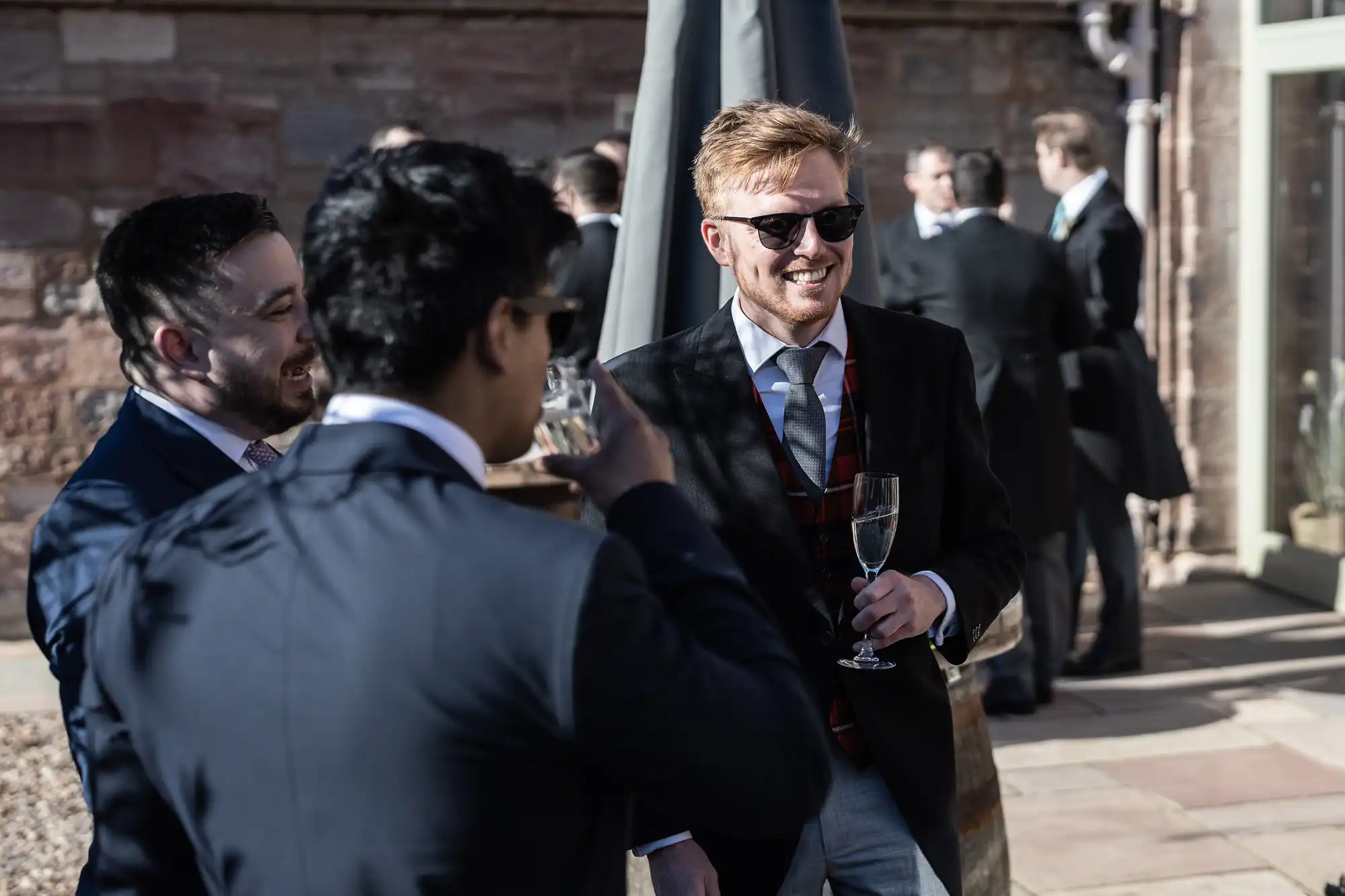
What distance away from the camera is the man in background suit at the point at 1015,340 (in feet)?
20.0

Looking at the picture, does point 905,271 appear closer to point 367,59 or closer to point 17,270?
point 367,59

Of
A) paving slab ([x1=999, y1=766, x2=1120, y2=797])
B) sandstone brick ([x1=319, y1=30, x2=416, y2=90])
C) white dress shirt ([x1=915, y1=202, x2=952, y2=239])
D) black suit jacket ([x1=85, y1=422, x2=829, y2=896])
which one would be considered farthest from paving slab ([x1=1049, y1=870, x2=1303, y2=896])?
sandstone brick ([x1=319, y1=30, x2=416, y2=90])

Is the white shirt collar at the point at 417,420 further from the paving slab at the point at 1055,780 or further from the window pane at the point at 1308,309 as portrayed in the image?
the window pane at the point at 1308,309

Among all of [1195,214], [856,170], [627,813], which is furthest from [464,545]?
[1195,214]

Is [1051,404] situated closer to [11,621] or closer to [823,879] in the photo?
[823,879]

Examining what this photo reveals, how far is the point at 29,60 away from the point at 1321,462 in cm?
619

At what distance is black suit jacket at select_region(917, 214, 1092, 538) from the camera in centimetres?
611

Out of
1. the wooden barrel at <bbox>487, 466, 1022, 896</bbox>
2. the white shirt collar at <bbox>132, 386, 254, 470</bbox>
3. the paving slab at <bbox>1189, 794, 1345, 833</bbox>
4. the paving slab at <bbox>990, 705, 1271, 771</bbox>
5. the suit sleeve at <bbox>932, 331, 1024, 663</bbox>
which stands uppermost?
the white shirt collar at <bbox>132, 386, 254, 470</bbox>

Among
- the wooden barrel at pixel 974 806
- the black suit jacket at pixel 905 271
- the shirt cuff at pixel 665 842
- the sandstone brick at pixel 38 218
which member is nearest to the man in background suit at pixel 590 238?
the black suit jacket at pixel 905 271

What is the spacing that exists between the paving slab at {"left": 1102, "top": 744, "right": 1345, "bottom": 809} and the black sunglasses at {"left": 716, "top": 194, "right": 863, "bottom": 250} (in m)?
3.19

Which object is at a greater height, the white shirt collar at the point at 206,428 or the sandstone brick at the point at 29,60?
the sandstone brick at the point at 29,60

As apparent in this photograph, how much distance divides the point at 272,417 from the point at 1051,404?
437 centimetres

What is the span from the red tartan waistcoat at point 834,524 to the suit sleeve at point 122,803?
1155 mm

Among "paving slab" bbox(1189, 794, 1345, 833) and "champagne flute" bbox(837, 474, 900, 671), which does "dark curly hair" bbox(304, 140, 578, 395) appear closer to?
"champagne flute" bbox(837, 474, 900, 671)
